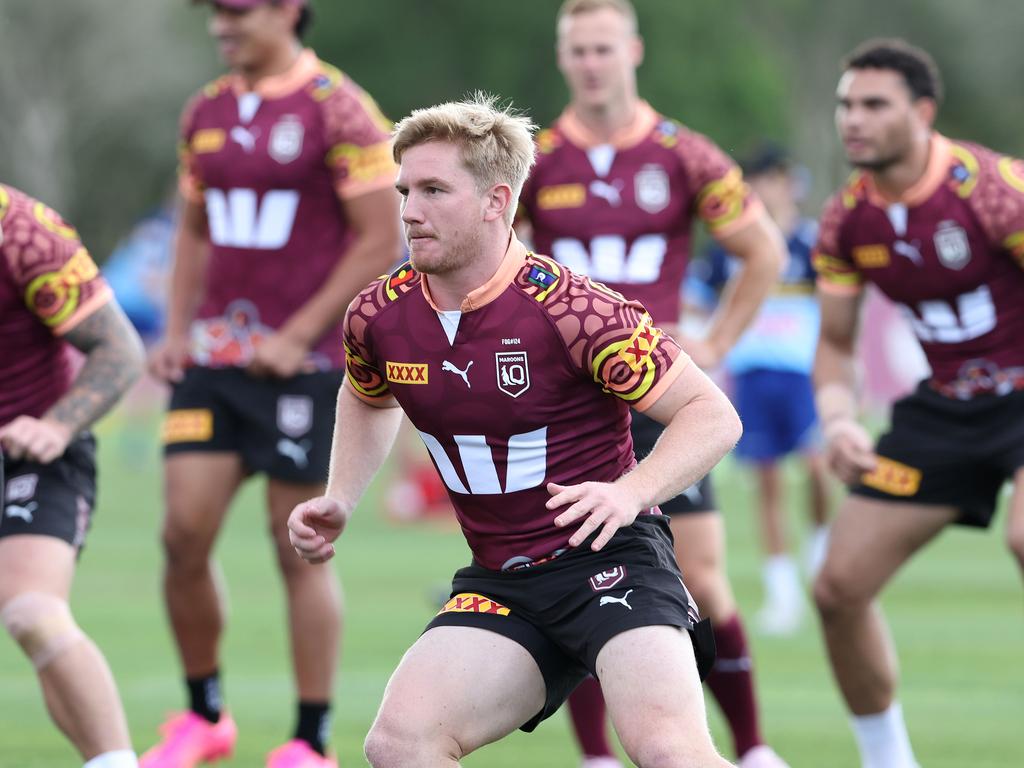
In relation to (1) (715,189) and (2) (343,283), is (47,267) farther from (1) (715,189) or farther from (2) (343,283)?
(1) (715,189)

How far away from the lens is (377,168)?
8.20 m

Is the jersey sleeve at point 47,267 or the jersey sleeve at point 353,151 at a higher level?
the jersey sleeve at point 353,151

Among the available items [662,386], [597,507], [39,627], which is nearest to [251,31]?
[39,627]

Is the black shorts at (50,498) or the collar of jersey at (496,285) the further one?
the black shorts at (50,498)

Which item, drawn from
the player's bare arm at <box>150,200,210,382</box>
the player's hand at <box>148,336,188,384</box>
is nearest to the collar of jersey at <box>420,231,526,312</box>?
the player's hand at <box>148,336,188,384</box>

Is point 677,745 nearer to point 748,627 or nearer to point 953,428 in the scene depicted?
point 953,428

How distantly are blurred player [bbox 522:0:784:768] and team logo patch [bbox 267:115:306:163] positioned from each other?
944 mm

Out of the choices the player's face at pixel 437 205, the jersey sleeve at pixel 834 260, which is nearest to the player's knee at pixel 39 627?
the player's face at pixel 437 205

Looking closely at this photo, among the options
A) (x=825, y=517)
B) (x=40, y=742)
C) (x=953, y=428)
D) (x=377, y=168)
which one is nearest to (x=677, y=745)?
(x=953, y=428)

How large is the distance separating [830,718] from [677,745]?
14.5 feet

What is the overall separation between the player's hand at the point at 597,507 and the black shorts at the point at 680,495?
2365mm

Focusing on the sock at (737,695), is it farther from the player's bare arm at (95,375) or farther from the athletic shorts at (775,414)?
the athletic shorts at (775,414)

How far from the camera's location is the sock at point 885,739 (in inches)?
297

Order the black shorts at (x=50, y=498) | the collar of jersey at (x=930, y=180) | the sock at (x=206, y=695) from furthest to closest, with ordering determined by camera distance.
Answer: the sock at (x=206, y=695) → the collar of jersey at (x=930, y=180) → the black shorts at (x=50, y=498)
